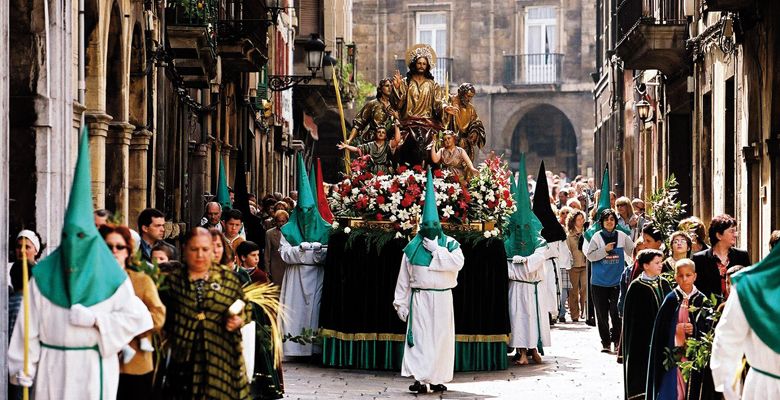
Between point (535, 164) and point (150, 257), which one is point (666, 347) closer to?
point (150, 257)

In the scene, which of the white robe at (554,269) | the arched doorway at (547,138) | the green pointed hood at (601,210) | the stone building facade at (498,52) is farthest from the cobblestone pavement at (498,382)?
the arched doorway at (547,138)

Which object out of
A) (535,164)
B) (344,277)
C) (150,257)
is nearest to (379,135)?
(344,277)

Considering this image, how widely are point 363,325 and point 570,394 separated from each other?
2.94 m

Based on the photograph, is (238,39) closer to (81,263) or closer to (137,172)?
(137,172)

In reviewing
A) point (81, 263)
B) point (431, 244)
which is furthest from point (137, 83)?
point (81, 263)

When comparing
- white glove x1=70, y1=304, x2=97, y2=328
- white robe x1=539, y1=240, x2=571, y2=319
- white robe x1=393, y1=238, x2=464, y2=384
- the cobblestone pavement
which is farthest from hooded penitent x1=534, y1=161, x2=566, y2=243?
white glove x1=70, y1=304, x2=97, y2=328

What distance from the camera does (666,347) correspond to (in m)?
10.8

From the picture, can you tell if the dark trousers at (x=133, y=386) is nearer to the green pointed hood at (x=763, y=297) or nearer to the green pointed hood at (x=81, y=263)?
the green pointed hood at (x=81, y=263)

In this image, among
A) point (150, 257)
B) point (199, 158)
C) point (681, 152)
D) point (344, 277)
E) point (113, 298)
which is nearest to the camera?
point (113, 298)

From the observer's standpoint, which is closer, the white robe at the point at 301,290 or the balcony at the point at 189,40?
the white robe at the point at 301,290

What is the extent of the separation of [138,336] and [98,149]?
685 cm

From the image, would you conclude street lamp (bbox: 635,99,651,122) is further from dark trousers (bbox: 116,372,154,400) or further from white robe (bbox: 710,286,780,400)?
dark trousers (bbox: 116,372,154,400)

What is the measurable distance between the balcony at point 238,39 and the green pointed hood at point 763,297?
52.5ft

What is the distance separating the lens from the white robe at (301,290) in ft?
56.6
